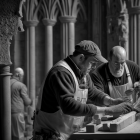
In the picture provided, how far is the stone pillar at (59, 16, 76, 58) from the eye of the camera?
502 inches

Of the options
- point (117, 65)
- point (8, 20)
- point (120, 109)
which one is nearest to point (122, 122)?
point (120, 109)

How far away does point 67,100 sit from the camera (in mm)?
3533

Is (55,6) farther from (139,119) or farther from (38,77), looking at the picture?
(139,119)

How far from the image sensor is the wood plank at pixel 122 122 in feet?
10.3

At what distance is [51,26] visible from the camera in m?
13.1

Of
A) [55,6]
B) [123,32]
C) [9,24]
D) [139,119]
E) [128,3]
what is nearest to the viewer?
[139,119]

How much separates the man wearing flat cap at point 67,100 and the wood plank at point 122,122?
0.41ft

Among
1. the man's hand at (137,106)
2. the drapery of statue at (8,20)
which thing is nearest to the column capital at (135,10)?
the drapery of statue at (8,20)

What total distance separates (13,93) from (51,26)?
4.56 metres

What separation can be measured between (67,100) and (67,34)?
30.7 ft

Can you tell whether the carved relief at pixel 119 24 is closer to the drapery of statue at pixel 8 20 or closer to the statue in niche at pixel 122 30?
the statue in niche at pixel 122 30

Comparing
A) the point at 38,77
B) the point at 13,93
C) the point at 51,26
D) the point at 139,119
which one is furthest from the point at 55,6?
the point at 139,119

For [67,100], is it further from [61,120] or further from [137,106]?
[137,106]

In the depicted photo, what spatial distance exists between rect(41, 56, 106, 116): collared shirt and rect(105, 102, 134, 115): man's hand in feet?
0.44
